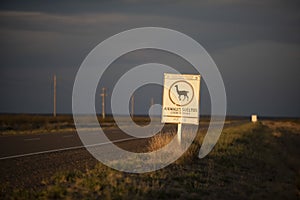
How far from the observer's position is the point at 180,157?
47.4ft

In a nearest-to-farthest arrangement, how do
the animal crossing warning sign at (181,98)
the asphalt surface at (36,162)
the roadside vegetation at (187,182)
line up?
the roadside vegetation at (187,182)
the asphalt surface at (36,162)
the animal crossing warning sign at (181,98)

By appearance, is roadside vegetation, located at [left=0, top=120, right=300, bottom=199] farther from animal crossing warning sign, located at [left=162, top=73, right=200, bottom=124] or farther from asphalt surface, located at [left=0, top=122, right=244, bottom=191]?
animal crossing warning sign, located at [left=162, top=73, right=200, bottom=124]

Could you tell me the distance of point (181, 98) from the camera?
16406mm

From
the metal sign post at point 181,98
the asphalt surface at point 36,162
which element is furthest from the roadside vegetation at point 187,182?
the metal sign post at point 181,98

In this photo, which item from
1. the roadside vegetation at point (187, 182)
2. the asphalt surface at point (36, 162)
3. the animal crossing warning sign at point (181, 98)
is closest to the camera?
the roadside vegetation at point (187, 182)

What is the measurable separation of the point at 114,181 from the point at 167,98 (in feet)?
22.5

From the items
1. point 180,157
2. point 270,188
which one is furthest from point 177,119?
point 270,188

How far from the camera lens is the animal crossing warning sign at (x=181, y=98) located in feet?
53.6

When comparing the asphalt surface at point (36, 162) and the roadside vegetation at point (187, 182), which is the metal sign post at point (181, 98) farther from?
the asphalt surface at point (36, 162)

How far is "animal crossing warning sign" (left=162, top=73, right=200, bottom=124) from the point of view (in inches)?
643

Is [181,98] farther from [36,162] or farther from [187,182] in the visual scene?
[187,182]

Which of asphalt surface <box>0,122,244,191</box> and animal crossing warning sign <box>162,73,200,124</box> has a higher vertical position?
animal crossing warning sign <box>162,73,200,124</box>

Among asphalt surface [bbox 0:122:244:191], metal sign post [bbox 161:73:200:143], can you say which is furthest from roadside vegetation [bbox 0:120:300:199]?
metal sign post [bbox 161:73:200:143]

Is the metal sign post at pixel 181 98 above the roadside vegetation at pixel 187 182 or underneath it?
above
